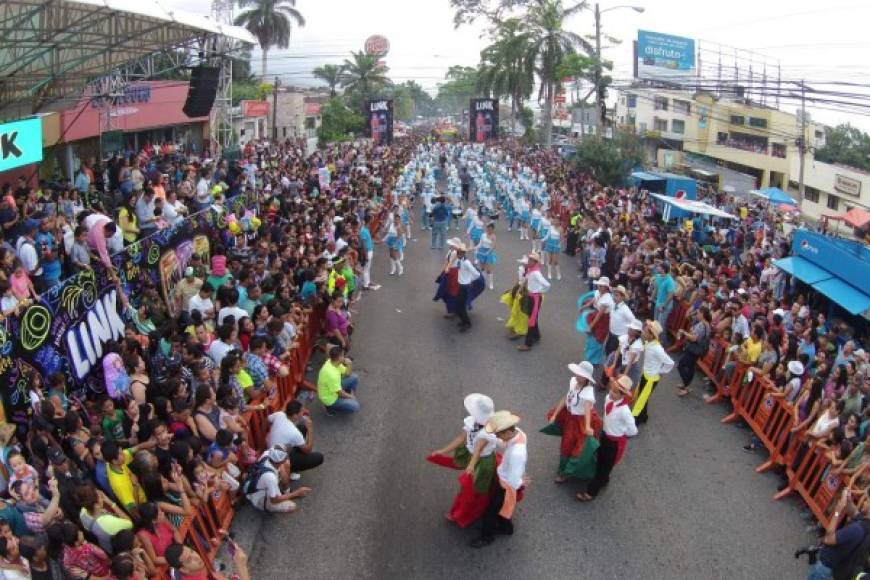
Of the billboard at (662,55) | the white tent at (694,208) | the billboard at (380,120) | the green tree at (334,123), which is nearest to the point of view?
the white tent at (694,208)

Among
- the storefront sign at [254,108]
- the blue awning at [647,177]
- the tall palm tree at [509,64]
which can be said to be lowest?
the blue awning at [647,177]

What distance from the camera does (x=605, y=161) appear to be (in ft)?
102

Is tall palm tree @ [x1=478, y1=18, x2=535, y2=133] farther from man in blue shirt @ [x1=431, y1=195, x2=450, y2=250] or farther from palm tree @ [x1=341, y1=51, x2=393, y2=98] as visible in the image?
man in blue shirt @ [x1=431, y1=195, x2=450, y2=250]

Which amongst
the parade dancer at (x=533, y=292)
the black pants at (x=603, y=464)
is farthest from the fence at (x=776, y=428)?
the parade dancer at (x=533, y=292)

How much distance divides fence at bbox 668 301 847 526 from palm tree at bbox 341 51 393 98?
53.8 metres

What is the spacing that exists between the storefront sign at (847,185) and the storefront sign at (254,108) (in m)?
29.7

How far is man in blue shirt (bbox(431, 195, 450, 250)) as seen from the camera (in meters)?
18.4

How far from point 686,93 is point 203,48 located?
45949 millimetres

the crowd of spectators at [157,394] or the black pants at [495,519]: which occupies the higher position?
the crowd of spectators at [157,394]

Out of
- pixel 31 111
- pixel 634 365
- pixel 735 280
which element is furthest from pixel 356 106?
pixel 634 365

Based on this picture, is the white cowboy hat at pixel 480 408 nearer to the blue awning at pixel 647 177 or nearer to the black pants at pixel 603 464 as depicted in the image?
the black pants at pixel 603 464

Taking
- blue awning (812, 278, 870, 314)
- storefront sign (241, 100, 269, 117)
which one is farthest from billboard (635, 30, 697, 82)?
blue awning (812, 278, 870, 314)

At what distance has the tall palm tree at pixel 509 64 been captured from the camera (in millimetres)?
39281

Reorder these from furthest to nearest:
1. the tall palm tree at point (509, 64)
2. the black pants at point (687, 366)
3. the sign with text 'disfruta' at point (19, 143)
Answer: the tall palm tree at point (509, 64) < the black pants at point (687, 366) < the sign with text 'disfruta' at point (19, 143)
